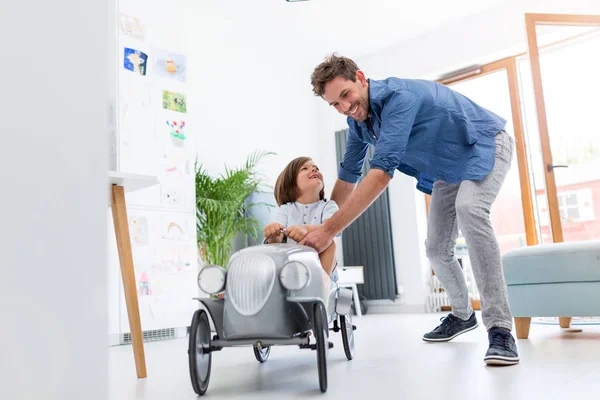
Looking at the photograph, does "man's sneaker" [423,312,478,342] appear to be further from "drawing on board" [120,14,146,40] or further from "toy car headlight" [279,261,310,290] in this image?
"drawing on board" [120,14,146,40]

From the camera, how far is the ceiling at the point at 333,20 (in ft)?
15.6

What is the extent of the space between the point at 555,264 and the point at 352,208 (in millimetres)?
1212

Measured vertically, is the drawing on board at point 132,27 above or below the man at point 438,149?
above

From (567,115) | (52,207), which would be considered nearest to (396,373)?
(52,207)

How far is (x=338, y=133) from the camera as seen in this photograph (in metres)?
5.97

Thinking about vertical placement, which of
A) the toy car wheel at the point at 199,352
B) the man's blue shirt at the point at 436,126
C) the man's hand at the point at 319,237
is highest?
the man's blue shirt at the point at 436,126

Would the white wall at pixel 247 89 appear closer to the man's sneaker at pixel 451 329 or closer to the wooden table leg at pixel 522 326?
the man's sneaker at pixel 451 329

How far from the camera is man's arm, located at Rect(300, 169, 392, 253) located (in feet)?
5.39

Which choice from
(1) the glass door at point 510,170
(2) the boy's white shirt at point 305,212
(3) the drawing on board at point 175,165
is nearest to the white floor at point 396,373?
(2) the boy's white shirt at point 305,212

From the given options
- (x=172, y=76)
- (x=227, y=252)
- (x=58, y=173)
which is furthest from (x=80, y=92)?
(x=227, y=252)

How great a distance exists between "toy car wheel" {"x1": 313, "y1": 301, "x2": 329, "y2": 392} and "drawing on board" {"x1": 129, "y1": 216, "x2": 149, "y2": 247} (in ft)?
6.81

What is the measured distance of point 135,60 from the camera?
3.40 m

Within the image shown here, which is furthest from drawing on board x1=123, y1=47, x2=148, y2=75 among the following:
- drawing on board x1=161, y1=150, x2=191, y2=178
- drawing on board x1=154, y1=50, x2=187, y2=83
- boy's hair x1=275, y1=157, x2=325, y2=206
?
boy's hair x1=275, y1=157, x2=325, y2=206

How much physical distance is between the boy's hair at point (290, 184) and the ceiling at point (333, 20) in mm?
2846
